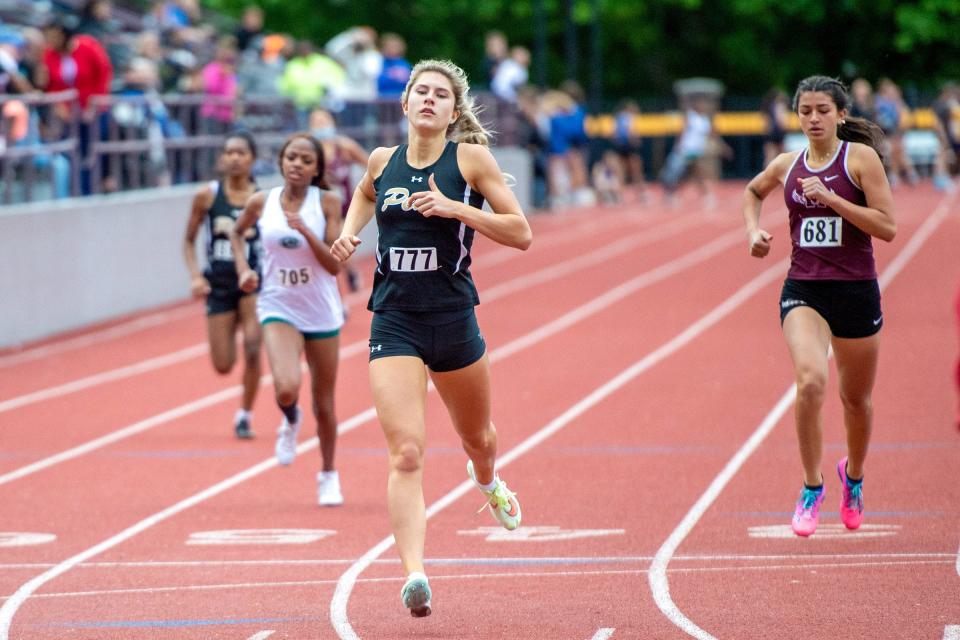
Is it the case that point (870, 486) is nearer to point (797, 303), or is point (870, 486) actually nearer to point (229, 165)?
point (797, 303)

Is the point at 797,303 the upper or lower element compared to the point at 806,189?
lower

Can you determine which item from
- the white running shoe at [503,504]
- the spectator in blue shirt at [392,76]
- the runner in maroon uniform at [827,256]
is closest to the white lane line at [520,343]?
the white running shoe at [503,504]

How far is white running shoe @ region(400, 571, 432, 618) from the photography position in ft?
20.8

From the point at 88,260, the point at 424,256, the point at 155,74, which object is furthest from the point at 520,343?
the point at 424,256

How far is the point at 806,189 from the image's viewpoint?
789cm

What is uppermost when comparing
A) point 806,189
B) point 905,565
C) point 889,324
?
point 806,189

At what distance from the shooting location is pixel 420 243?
684 cm

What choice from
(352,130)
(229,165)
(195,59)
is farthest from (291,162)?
(352,130)

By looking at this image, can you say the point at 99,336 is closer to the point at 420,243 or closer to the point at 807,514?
the point at 807,514

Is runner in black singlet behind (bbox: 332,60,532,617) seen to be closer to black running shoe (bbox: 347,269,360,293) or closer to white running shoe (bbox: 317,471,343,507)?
white running shoe (bbox: 317,471,343,507)

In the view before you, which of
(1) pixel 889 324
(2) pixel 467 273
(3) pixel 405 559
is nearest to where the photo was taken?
(3) pixel 405 559

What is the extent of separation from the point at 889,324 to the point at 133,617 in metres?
12.1

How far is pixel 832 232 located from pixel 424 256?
7.14 feet

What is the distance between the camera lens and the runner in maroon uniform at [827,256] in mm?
7961
